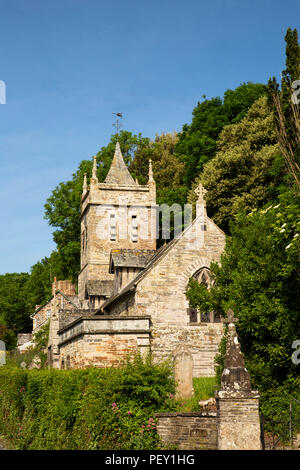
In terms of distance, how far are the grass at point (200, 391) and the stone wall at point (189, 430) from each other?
3.21 meters

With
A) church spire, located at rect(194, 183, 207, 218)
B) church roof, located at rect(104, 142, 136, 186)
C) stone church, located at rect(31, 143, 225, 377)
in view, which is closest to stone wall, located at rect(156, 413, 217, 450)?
stone church, located at rect(31, 143, 225, 377)

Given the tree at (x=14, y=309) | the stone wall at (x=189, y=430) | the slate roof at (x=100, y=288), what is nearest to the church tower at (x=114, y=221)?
the slate roof at (x=100, y=288)

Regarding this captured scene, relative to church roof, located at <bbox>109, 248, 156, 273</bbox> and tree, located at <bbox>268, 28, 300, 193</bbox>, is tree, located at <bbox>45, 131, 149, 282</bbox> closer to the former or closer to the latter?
church roof, located at <bbox>109, 248, 156, 273</bbox>

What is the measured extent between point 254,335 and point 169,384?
12.6 feet

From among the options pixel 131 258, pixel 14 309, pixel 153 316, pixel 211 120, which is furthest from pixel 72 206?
pixel 14 309

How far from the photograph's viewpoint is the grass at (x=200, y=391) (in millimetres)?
17872

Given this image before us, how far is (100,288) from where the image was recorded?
1586 inches

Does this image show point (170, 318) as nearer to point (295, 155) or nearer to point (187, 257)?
point (187, 257)

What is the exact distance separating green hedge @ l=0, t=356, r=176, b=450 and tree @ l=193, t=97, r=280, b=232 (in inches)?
910

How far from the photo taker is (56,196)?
56812 mm

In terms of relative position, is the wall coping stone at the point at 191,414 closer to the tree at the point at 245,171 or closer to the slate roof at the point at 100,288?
the tree at the point at 245,171

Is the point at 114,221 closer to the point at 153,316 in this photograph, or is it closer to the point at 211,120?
the point at 211,120

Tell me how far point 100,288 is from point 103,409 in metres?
25.9
